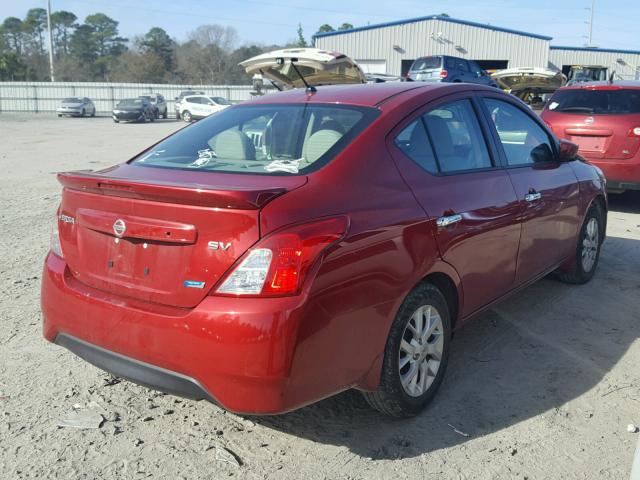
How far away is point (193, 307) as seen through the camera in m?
2.62

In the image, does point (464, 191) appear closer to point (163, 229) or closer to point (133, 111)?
point (163, 229)

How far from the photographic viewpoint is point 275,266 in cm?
251

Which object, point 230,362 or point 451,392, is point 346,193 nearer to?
point 230,362

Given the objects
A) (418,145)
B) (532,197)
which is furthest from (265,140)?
(532,197)

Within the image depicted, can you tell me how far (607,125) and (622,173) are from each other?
673 millimetres

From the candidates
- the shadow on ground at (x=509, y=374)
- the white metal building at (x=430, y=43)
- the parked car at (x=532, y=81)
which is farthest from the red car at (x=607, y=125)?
the white metal building at (x=430, y=43)

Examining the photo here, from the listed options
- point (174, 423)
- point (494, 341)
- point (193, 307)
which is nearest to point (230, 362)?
point (193, 307)

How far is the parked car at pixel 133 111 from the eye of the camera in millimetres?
36688

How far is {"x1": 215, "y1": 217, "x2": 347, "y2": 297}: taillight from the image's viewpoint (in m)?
2.51

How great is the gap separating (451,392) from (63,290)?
2153 mm

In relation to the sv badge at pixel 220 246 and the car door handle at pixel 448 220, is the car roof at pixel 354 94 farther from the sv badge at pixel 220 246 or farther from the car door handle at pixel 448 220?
the sv badge at pixel 220 246

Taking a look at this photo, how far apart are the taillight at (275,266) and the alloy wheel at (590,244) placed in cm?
359

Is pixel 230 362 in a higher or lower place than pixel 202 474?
higher

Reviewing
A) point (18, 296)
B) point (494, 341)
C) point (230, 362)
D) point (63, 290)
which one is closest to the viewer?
point (230, 362)
